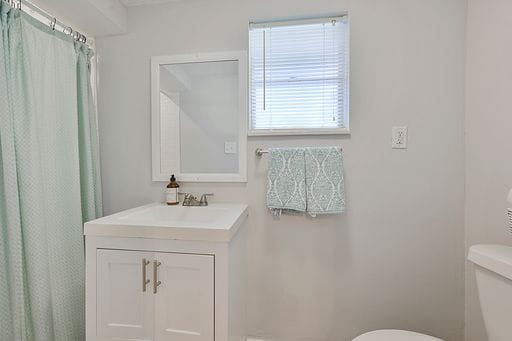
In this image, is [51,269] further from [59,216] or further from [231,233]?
[231,233]

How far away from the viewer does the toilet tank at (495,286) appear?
2.77ft

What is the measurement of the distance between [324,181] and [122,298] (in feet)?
3.73

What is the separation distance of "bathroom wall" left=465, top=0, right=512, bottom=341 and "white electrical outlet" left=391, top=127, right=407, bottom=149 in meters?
0.32

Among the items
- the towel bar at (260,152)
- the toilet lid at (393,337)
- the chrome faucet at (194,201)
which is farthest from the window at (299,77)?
the toilet lid at (393,337)

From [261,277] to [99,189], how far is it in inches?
45.7

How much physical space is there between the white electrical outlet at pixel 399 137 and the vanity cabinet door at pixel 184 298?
116 centimetres

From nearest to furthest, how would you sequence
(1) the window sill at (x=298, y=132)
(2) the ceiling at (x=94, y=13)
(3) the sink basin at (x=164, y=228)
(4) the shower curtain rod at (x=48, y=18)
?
(3) the sink basin at (x=164, y=228), (4) the shower curtain rod at (x=48, y=18), (2) the ceiling at (x=94, y=13), (1) the window sill at (x=298, y=132)

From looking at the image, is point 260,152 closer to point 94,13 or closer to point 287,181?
point 287,181

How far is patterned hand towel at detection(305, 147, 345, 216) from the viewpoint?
1362 millimetres

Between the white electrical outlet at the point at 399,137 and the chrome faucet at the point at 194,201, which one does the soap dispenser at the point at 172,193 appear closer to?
the chrome faucet at the point at 194,201

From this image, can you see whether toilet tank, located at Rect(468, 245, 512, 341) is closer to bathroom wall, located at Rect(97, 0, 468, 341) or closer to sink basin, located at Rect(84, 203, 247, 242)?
bathroom wall, located at Rect(97, 0, 468, 341)

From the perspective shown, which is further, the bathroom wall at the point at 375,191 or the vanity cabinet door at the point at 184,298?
the bathroom wall at the point at 375,191

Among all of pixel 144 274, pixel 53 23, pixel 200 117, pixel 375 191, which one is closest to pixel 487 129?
pixel 375 191

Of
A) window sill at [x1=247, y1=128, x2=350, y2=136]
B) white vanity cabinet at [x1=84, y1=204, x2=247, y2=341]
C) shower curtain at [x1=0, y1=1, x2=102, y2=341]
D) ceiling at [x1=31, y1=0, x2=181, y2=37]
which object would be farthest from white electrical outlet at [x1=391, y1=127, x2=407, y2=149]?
shower curtain at [x1=0, y1=1, x2=102, y2=341]
